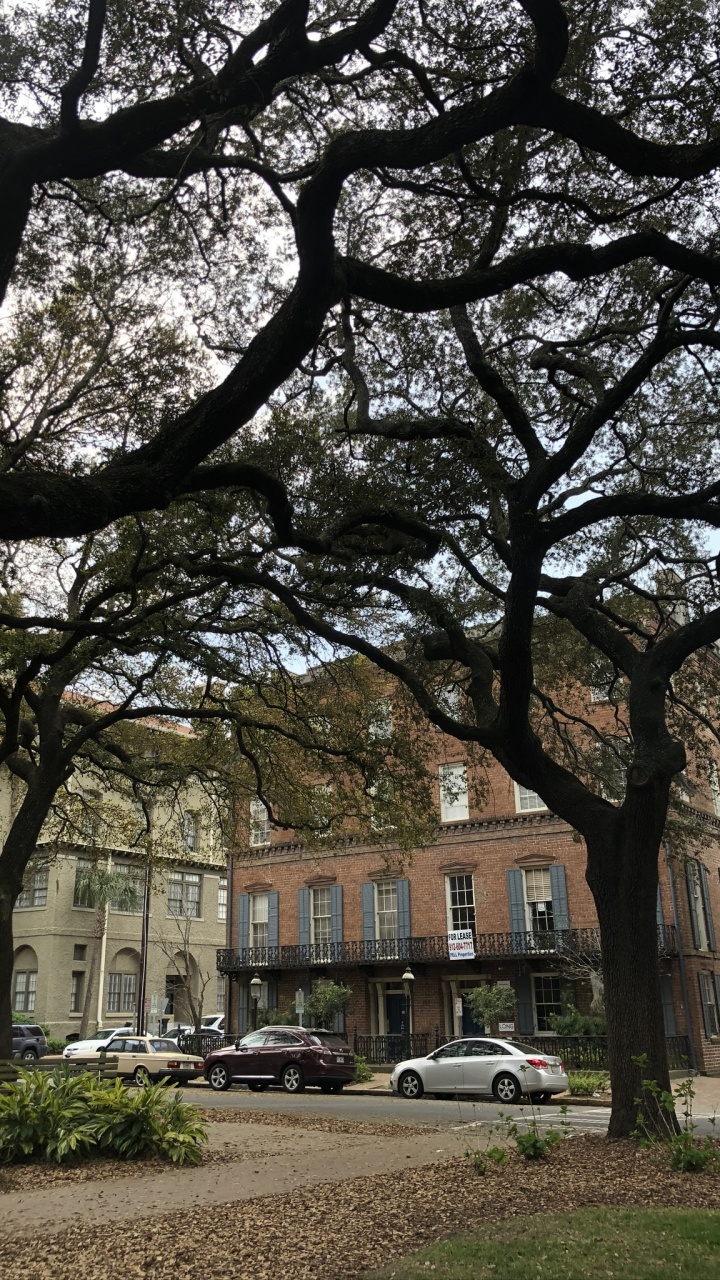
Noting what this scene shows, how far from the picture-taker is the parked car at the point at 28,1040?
124 feet

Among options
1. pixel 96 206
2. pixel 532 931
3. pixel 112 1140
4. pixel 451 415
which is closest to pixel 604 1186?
pixel 112 1140

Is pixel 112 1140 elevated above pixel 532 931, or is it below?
below

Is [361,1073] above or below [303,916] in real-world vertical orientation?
below

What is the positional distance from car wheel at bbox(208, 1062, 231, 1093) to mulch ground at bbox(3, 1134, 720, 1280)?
53.7 ft

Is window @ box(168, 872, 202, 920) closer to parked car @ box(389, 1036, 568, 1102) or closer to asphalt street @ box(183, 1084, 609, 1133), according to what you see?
asphalt street @ box(183, 1084, 609, 1133)

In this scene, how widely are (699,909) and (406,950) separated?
31.8ft

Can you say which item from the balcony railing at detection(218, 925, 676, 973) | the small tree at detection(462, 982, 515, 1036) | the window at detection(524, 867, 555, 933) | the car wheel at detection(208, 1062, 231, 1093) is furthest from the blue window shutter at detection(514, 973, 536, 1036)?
the car wheel at detection(208, 1062, 231, 1093)

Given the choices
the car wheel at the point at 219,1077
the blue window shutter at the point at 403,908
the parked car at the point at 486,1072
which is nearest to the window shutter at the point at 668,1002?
the blue window shutter at the point at 403,908

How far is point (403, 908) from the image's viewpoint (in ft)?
114

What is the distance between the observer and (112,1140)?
432 inches

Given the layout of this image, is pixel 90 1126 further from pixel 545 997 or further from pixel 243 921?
pixel 243 921

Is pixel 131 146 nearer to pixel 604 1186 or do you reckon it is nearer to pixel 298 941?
pixel 604 1186

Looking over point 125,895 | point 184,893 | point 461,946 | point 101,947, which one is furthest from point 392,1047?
point 184,893

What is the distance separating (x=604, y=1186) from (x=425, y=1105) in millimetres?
12366
